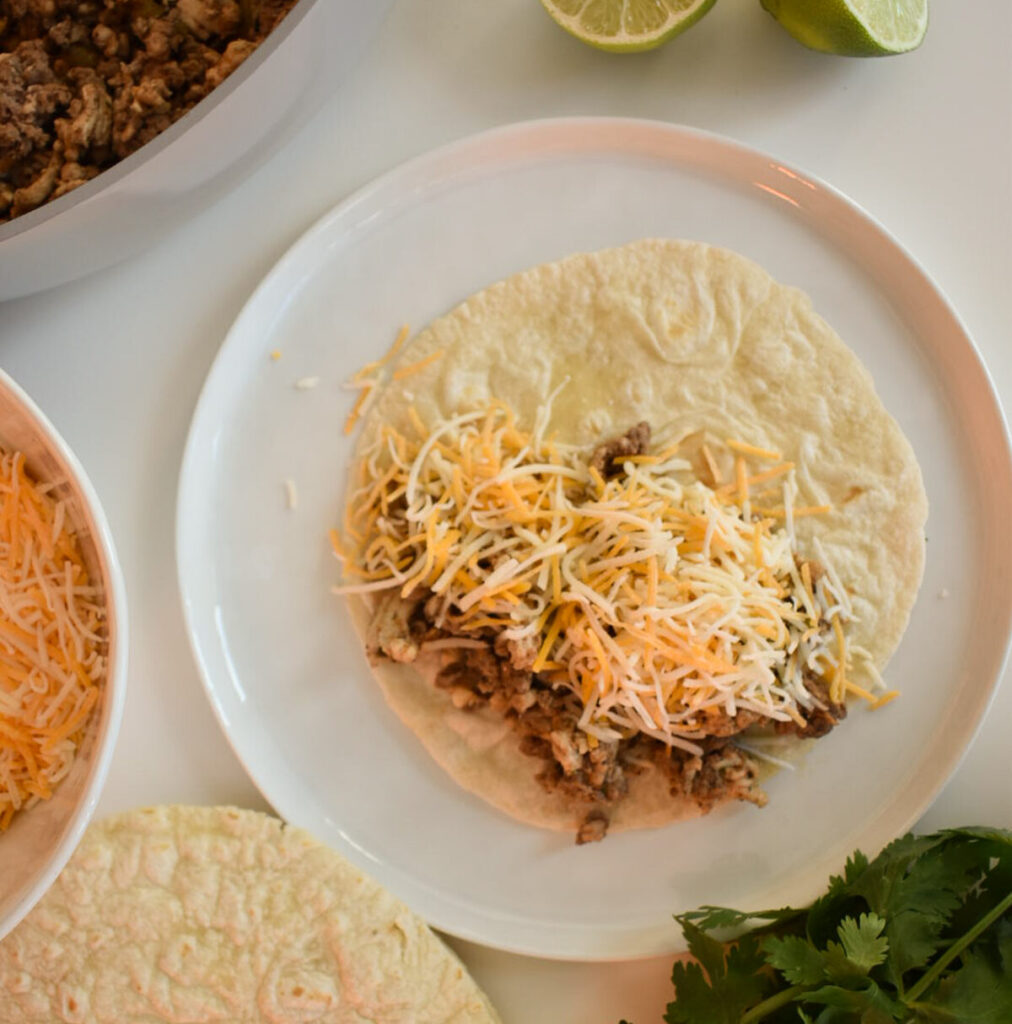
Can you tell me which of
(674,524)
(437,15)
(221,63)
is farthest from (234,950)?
(437,15)

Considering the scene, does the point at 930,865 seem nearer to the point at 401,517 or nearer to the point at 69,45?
the point at 401,517

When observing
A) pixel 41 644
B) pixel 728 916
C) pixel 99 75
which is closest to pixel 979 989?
pixel 728 916

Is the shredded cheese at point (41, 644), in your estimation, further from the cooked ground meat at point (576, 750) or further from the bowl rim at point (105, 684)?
the cooked ground meat at point (576, 750)

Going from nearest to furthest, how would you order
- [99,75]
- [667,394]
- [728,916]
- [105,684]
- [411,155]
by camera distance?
[105,684]
[728,916]
[99,75]
[667,394]
[411,155]

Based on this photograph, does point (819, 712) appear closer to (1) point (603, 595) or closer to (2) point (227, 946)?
(1) point (603, 595)

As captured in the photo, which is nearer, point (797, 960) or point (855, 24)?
point (797, 960)

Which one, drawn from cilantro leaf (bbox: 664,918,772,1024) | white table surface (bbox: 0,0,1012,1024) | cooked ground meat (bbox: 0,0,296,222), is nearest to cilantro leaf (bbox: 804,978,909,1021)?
cilantro leaf (bbox: 664,918,772,1024)

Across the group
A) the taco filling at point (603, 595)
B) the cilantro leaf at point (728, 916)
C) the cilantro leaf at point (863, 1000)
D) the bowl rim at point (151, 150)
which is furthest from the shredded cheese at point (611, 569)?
the bowl rim at point (151, 150)
